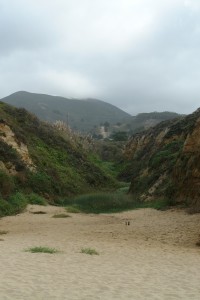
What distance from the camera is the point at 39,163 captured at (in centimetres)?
3616

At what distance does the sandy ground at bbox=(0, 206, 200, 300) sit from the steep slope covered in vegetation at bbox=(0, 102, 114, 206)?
8.84 m

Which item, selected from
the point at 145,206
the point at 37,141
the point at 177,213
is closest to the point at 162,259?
the point at 177,213

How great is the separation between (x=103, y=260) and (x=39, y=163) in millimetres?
25876

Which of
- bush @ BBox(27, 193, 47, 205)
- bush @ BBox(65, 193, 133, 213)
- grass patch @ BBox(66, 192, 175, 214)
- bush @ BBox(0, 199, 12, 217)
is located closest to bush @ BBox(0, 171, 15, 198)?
bush @ BBox(0, 199, 12, 217)

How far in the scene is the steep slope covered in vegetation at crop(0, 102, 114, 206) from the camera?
3067cm

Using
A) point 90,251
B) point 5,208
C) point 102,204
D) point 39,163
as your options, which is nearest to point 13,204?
point 5,208

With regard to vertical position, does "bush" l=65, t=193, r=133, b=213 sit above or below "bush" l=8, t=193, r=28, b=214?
below

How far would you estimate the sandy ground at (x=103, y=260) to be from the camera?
7180 mm

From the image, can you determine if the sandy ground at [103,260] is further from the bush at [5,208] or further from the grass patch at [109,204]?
the grass patch at [109,204]

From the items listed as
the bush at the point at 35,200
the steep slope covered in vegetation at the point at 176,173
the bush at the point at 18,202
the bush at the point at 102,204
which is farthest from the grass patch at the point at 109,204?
the bush at the point at 18,202

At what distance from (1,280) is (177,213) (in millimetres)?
15515

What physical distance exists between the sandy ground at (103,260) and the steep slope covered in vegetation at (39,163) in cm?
884

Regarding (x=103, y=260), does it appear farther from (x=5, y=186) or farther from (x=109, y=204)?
(x=109, y=204)

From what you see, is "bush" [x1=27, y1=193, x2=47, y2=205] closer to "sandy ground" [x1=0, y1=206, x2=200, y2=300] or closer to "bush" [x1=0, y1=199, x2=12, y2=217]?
"bush" [x1=0, y1=199, x2=12, y2=217]
